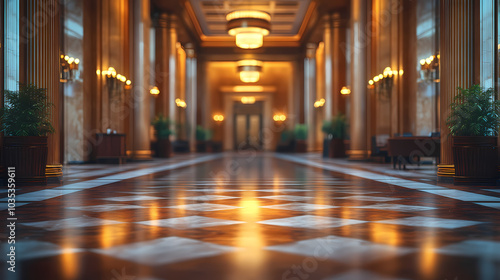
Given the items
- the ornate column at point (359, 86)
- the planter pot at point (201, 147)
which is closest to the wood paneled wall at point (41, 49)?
the ornate column at point (359, 86)

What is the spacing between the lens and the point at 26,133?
5.93 metres

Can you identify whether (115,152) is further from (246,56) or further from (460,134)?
(246,56)

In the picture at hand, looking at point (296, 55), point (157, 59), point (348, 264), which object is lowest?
point (348, 264)

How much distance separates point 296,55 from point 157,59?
33.0 ft

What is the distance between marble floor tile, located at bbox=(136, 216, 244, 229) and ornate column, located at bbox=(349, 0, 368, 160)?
11.3 metres

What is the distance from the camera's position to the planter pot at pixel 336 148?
52.3 ft

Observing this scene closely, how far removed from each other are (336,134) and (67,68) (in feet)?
29.9

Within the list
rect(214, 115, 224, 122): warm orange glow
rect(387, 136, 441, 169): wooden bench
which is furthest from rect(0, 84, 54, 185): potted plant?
rect(214, 115, 224, 122): warm orange glow

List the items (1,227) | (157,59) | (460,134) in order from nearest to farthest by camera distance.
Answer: (1,227), (460,134), (157,59)

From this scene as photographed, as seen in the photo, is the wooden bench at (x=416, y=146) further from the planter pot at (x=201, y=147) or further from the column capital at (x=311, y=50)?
the planter pot at (x=201, y=147)

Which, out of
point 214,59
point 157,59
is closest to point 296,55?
point 214,59

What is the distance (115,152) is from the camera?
38.6ft

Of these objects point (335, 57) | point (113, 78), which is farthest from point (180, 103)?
point (113, 78)

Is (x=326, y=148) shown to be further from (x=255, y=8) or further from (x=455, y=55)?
(x=455, y=55)
